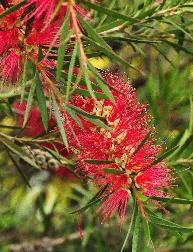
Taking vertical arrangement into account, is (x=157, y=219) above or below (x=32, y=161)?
below

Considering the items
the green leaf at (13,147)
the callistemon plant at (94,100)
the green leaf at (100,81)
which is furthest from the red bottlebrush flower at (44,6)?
the green leaf at (13,147)

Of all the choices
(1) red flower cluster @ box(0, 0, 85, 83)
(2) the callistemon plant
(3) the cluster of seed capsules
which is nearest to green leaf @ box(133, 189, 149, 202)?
(2) the callistemon plant

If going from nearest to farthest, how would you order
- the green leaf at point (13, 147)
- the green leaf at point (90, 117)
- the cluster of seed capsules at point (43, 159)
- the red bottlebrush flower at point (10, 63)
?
the green leaf at point (90, 117) → the red bottlebrush flower at point (10, 63) → the green leaf at point (13, 147) → the cluster of seed capsules at point (43, 159)

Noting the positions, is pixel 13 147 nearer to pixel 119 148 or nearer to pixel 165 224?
pixel 119 148

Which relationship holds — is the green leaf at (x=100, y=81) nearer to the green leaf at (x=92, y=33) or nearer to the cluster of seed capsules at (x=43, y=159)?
the green leaf at (x=92, y=33)

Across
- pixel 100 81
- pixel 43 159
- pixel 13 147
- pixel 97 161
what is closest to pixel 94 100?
pixel 100 81

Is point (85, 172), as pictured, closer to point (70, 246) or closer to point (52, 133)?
point (52, 133)

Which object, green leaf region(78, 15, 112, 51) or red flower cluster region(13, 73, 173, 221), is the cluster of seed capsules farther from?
green leaf region(78, 15, 112, 51)

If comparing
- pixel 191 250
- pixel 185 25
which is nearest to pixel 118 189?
pixel 185 25
